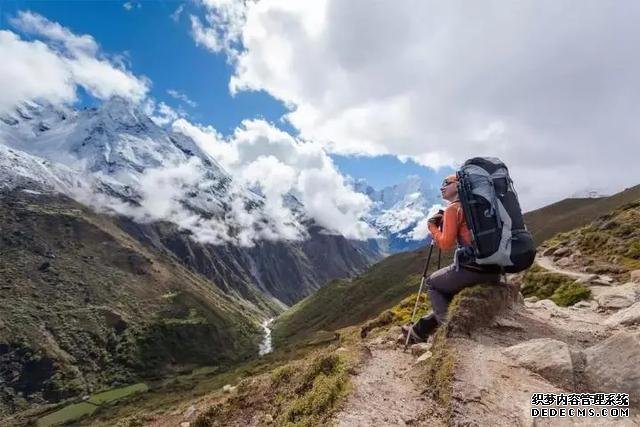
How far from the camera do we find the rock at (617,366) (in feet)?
33.1

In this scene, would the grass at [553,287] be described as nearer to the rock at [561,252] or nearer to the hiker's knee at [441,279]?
the rock at [561,252]

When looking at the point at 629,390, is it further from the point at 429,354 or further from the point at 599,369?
the point at 429,354

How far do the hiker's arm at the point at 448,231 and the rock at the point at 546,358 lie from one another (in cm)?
310

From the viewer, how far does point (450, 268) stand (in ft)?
46.5

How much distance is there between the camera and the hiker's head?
13.4 metres

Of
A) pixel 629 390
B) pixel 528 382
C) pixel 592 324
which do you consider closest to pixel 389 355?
pixel 528 382

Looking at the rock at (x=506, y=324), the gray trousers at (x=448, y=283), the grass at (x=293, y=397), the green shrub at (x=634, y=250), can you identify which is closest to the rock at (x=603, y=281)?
the green shrub at (x=634, y=250)

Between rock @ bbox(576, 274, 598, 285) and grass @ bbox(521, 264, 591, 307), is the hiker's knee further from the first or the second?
rock @ bbox(576, 274, 598, 285)

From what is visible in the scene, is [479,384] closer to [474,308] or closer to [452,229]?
[474,308]

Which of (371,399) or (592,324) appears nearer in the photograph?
(371,399)

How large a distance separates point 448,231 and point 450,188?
1.32 m

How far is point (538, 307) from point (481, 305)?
7.77 meters

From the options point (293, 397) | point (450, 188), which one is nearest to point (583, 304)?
point (450, 188)

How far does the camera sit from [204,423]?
1245 centimetres
